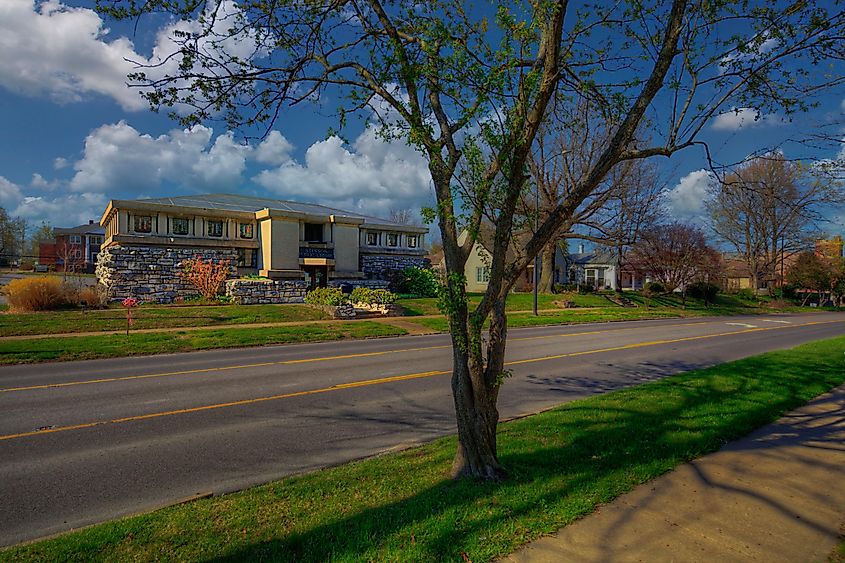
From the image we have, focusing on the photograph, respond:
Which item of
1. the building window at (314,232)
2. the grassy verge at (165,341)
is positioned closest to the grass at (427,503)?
the grassy verge at (165,341)

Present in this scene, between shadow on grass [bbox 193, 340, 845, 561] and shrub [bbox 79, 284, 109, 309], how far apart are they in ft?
68.0

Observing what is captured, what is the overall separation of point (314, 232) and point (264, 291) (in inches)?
296

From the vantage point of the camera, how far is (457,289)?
458 cm

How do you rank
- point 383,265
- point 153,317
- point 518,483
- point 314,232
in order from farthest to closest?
point 383,265 < point 314,232 < point 153,317 < point 518,483

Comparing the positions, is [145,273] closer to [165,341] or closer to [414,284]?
[165,341]

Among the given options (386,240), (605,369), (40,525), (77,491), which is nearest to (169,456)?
(77,491)

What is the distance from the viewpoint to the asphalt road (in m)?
4.91

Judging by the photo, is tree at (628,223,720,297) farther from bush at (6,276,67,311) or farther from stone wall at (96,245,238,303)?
bush at (6,276,67,311)

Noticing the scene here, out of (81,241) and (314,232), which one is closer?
(314,232)

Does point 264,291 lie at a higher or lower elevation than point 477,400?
higher

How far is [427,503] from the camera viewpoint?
13.2 ft

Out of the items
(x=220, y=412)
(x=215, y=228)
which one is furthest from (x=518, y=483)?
(x=215, y=228)

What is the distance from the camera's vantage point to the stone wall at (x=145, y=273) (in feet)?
79.5

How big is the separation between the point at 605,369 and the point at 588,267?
5219 centimetres
